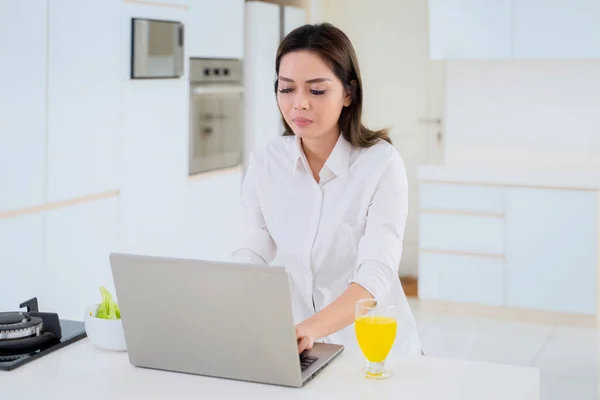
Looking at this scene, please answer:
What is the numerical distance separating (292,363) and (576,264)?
3.75m

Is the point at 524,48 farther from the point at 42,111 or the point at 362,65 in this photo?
the point at 42,111

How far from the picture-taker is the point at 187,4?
187 inches

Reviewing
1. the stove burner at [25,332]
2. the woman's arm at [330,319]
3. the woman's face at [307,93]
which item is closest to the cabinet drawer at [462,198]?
the woman's face at [307,93]

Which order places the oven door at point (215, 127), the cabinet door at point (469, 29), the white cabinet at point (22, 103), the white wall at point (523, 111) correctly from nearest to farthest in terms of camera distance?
the white cabinet at point (22, 103) → the oven door at point (215, 127) → the cabinet door at point (469, 29) → the white wall at point (523, 111)

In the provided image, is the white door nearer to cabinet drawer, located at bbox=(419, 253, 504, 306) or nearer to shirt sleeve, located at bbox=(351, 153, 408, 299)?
cabinet drawer, located at bbox=(419, 253, 504, 306)

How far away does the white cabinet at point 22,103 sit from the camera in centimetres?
345

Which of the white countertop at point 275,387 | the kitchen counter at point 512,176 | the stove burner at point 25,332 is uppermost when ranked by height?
the kitchen counter at point 512,176

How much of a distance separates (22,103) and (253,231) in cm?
153

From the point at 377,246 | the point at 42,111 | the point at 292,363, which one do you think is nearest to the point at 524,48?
the point at 42,111

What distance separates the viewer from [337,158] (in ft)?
7.75

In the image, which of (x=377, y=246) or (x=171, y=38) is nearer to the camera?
(x=377, y=246)

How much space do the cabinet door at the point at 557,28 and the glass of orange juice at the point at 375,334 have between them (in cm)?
386

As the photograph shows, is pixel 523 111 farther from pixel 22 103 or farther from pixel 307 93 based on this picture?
pixel 307 93

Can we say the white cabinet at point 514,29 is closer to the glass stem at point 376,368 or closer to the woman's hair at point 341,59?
the woman's hair at point 341,59
